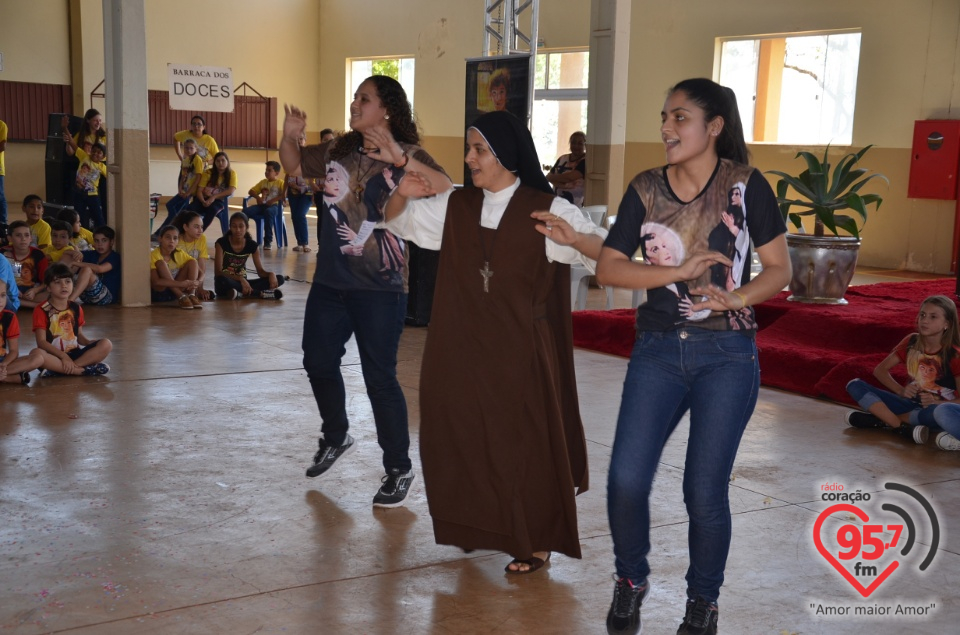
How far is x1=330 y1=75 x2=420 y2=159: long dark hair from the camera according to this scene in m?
4.32

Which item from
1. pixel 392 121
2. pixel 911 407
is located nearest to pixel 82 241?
pixel 392 121

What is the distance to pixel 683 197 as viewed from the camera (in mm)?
2975

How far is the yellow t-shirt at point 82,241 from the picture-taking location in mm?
9844

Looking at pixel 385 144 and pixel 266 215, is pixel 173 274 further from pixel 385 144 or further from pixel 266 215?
pixel 385 144

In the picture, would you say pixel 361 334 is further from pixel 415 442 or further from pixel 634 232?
pixel 634 232

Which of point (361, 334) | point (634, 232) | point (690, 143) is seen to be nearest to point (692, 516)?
point (634, 232)

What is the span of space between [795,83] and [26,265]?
35.6 feet

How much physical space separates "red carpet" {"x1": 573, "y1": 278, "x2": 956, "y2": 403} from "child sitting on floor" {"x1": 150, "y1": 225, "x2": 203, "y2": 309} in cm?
353

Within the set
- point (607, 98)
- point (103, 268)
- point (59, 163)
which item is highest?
point (607, 98)

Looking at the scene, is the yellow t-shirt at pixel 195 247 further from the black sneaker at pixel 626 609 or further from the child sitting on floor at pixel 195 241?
the black sneaker at pixel 626 609

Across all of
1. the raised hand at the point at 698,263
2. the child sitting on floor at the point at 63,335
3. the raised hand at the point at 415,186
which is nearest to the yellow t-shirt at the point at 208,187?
the child sitting on floor at the point at 63,335

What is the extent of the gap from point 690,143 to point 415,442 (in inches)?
109

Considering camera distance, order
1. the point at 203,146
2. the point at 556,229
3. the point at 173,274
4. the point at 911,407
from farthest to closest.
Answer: the point at 203,146
the point at 173,274
the point at 911,407
the point at 556,229

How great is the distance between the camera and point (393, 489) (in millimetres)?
4312
